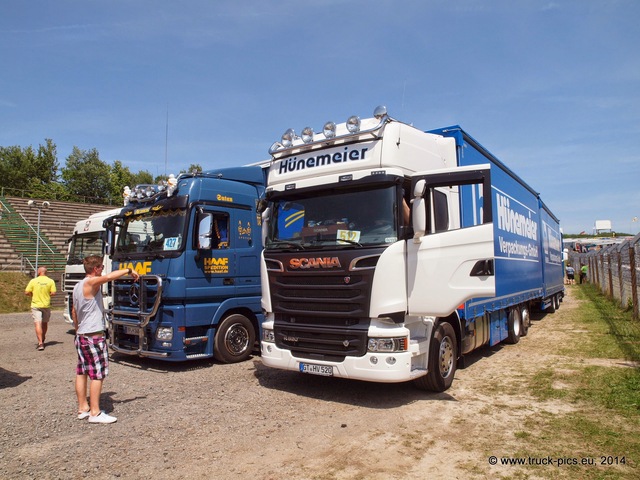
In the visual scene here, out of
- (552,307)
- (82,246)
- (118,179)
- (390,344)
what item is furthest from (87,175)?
(390,344)

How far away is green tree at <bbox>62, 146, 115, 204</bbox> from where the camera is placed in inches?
2308

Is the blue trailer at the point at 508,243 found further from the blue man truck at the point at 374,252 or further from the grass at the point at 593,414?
the grass at the point at 593,414

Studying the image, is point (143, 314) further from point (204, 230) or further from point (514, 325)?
Result: point (514, 325)

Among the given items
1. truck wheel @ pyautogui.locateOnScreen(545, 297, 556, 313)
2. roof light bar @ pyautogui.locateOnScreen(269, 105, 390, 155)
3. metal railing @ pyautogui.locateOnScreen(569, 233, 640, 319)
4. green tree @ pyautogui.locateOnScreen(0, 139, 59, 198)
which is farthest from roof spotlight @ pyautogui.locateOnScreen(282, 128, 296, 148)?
green tree @ pyautogui.locateOnScreen(0, 139, 59, 198)

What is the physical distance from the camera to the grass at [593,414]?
404cm

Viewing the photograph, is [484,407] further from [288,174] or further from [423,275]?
[288,174]

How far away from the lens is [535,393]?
6.18 metres

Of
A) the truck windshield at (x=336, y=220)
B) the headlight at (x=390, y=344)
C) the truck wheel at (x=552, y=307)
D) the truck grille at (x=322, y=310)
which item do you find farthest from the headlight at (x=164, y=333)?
the truck wheel at (x=552, y=307)

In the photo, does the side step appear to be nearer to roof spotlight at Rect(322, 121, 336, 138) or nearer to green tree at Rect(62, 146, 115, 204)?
roof spotlight at Rect(322, 121, 336, 138)

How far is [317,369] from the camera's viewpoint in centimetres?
581

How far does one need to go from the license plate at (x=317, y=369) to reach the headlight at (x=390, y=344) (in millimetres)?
687

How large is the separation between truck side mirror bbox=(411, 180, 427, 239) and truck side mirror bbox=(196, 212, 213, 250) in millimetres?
3619

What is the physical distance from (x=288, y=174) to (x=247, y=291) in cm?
271

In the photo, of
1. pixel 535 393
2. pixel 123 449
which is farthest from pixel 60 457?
pixel 535 393
